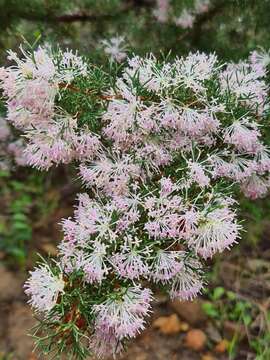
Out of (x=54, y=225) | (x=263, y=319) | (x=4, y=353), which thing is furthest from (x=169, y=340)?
(x=54, y=225)

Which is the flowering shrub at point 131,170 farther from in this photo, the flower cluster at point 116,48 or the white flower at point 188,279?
the flower cluster at point 116,48

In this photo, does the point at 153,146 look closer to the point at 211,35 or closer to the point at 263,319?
the point at 211,35

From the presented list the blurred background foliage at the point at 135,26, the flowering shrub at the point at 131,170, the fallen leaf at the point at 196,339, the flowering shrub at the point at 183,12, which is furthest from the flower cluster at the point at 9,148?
the fallen leaf at the point at 196,339

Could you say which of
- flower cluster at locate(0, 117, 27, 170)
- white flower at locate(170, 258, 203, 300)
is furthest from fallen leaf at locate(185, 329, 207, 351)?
white flower at locate(170, 258, 203, 300)

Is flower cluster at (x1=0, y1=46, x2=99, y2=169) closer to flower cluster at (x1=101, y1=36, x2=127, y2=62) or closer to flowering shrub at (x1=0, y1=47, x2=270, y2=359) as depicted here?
flowering shrub at (x1=0, y1=47, x2=270, y2=359)

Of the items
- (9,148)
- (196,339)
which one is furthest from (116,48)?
(196,339)

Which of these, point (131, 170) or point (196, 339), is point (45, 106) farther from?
point (196, 339)
